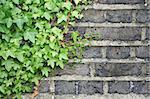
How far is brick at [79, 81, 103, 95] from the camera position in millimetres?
1970

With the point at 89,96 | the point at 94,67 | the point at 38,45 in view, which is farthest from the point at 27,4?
the point at 89,96

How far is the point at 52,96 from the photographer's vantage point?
1.98 m

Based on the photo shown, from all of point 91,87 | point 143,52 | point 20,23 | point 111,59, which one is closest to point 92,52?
point 111,59

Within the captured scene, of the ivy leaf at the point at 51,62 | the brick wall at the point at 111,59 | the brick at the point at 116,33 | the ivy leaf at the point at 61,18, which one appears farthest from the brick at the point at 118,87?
the ivy leaf at the point at 61,18

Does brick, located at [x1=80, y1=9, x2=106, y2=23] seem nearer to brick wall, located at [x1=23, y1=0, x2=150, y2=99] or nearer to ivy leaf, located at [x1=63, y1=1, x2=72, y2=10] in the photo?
brick wall, located at [x1=23, y1=0, x2=150, y2=99]

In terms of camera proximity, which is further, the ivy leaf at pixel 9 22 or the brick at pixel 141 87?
the brick at pixel 141 87

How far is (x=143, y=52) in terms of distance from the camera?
1948mm

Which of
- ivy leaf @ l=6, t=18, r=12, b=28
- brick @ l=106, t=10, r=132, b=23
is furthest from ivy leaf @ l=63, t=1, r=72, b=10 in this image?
ivy leaf @ l=6, t=18, r=12, b=28

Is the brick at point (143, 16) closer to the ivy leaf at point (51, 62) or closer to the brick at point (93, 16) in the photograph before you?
the brick at point (93, 16)

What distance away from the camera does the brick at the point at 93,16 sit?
193 cm

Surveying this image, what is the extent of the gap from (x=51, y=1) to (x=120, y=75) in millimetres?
664

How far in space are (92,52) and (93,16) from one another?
0.24 metres

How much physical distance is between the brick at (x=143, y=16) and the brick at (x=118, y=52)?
0.67 feet

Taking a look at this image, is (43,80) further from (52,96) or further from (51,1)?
(51,1)
